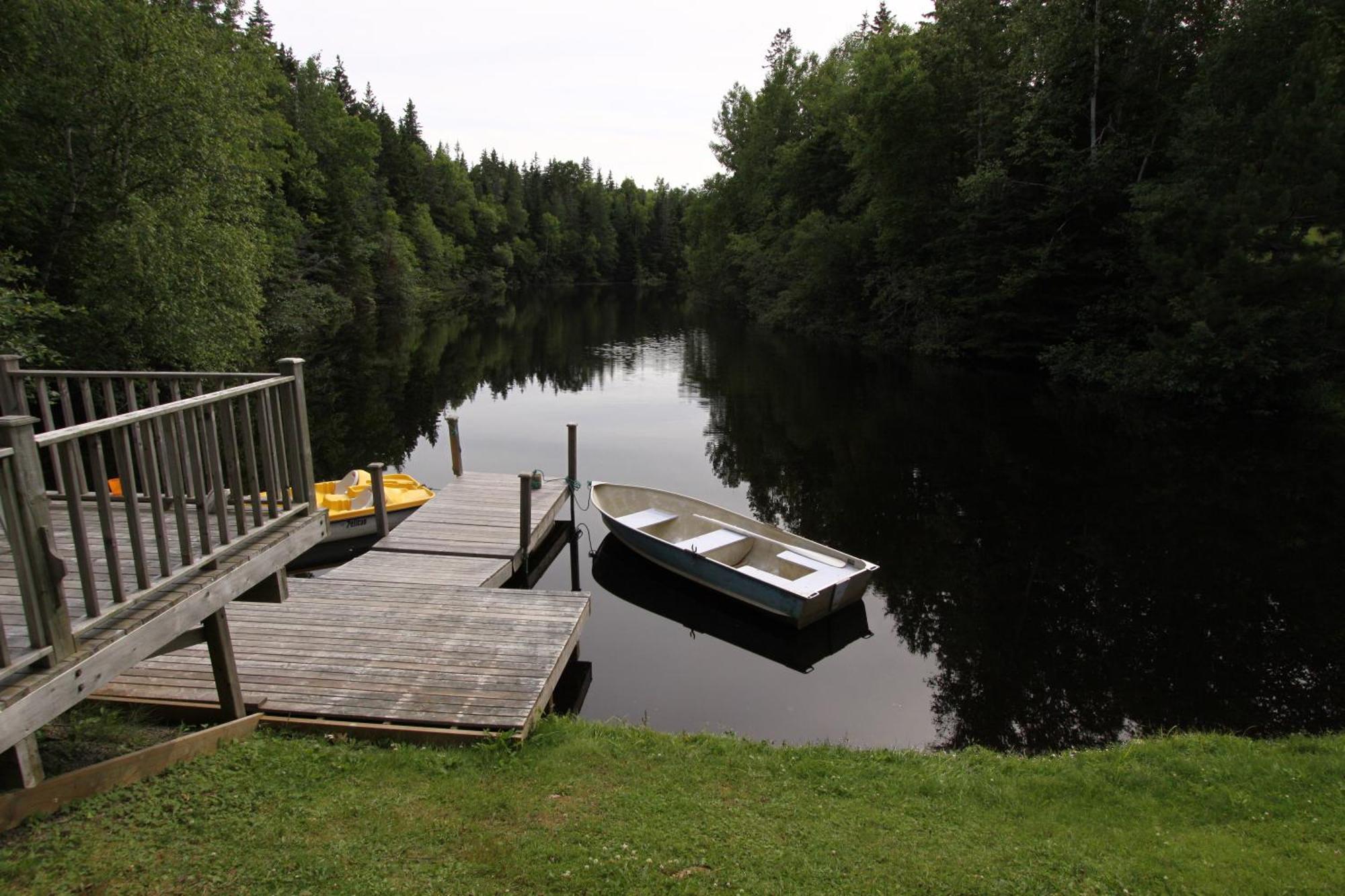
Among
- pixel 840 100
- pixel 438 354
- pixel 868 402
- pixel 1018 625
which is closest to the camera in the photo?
pixel 1018 625

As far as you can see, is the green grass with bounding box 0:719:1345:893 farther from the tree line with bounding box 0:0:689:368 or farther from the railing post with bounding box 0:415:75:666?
the tree line with bounding box 0:0:689:368

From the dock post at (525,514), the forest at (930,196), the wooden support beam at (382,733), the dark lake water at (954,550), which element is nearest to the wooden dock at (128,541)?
the wooden support beam at (382,733)

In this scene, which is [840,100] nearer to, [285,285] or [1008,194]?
[1008,194]

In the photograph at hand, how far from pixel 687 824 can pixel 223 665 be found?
3.67 metres

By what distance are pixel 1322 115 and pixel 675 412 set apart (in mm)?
19317

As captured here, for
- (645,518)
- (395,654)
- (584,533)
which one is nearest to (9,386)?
(395,654)

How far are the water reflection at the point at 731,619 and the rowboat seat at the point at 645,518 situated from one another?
79 centimetres

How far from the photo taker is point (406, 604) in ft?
29.7

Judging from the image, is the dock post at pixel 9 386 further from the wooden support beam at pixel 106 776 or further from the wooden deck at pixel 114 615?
the wooden support beam at pixel 106 776

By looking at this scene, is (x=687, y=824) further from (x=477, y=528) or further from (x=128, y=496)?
(x=477, y=528)

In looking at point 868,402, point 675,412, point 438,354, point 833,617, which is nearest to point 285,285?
point 438,354

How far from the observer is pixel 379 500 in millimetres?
13227

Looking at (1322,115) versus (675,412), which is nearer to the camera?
(1322,115)

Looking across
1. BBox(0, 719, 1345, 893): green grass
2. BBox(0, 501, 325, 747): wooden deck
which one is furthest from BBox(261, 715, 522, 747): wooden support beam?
BBox(0, 501, 325, 747): wooden deck
